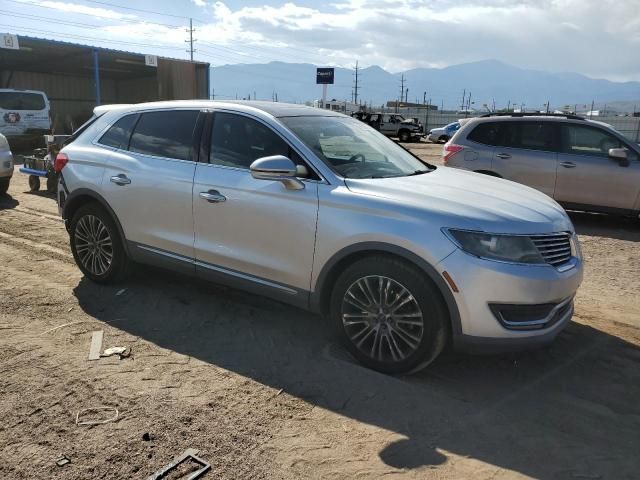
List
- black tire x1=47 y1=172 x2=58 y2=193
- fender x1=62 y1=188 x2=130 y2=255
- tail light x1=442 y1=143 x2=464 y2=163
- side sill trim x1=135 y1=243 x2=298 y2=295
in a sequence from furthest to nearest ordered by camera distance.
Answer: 1. black tire x1=47 y1=172 x2=58 y2=193
2. tail light x1=442 y1=143 x2=464 y2=163
3. fender x1=62 y1=188 x2=130 y2=255
4. side sill trim x1=135 y1=243 x2=298 y2=295

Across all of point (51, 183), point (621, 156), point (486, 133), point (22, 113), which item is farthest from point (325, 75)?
point (621, 156)

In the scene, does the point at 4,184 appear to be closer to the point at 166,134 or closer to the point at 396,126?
the point at 166,134

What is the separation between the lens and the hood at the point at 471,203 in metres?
3.26

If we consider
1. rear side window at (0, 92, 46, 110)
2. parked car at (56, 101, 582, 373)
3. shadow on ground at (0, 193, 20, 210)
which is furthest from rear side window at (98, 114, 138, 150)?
rear side window at (0, 92, 46, 110)

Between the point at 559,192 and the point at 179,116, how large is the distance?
649 centimetres

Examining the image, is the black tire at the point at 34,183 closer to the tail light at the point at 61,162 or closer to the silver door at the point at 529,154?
the tail light at the point at 61,162

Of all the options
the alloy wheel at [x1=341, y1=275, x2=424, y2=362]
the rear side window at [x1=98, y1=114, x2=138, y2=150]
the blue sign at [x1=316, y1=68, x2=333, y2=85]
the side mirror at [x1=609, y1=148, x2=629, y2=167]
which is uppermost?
the blue sign at [x1=316, y1=68, x2=333, y2=85]

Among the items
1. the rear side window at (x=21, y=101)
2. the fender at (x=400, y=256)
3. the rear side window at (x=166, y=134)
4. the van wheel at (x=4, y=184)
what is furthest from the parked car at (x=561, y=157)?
the rear side window at (x=21, y=101)

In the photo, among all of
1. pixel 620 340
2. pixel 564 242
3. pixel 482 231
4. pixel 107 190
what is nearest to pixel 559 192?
pixel 620 340

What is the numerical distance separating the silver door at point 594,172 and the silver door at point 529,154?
0.53ft

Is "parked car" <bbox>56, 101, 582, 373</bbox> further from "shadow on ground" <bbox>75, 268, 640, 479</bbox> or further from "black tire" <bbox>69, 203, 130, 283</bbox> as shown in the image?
"shadow on ground" <bbox>75, 268, 640, 479</bbox>

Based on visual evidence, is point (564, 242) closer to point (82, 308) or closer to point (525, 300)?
point (525, 300)

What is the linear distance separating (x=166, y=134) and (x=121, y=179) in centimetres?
57

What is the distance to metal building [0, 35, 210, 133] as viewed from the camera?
2755 cm
